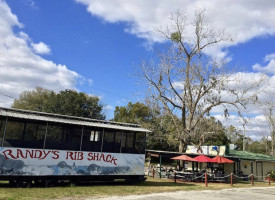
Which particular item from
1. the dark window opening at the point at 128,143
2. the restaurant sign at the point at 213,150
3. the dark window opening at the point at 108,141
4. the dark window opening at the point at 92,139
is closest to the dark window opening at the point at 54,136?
the dark window opening at the point at 92,139

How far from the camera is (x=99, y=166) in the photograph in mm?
15133

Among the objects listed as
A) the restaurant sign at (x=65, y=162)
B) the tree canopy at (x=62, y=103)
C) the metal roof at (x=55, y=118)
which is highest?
the tree canopy at (x=62, y=103)

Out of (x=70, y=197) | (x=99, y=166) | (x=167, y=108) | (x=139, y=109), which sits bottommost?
(x=70, y=197)

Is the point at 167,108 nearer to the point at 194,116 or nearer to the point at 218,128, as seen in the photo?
the point at 194,116

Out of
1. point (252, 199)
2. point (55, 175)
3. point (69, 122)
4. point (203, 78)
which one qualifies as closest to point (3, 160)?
point (55, 175)

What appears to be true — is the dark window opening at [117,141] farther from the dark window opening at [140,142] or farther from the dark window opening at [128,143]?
the dark window opening at [140,142]

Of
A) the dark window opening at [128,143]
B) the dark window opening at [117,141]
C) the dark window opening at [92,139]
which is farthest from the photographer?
the dark window opening at [128,143]

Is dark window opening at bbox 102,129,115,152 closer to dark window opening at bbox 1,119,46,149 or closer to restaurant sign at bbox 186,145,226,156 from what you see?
dark window opening at bbox 1,119,46,149

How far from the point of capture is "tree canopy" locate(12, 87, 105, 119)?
4019 centimetres

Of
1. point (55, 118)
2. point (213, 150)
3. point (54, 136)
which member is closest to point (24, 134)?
point (54, 136)

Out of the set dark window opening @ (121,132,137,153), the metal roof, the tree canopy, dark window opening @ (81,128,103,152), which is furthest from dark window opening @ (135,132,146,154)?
the tree canopy

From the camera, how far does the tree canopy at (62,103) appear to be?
40188 mm

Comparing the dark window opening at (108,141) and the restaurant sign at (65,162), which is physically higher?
the dark window opening at (108,141)

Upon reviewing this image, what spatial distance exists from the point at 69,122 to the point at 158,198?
6.17 meters
